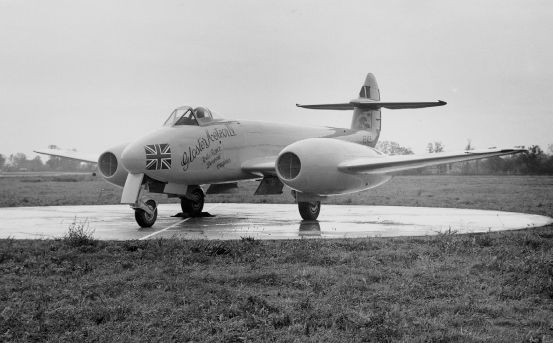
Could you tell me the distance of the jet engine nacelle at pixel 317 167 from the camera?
13.7m

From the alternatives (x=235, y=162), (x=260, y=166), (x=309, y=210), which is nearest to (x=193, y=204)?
(x=235, y=162)

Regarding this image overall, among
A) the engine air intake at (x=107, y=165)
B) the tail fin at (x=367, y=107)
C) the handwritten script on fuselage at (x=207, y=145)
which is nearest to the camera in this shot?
the handwritten script on fuselage at (x=207, y=145)

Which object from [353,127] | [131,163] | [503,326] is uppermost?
[353,127]

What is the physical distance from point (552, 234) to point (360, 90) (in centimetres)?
1237

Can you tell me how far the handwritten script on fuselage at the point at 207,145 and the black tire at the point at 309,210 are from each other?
108 inches

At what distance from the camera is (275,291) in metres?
6.15

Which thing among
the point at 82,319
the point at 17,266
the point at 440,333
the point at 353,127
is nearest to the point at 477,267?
the point at 440,333

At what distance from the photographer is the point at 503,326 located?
4.96 metres

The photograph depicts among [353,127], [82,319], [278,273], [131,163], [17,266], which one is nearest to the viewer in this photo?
[82,319]

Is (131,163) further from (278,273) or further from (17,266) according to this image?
(278,273)

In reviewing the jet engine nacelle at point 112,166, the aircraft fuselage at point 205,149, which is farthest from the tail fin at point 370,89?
the jet engine nacelle at point 112,166

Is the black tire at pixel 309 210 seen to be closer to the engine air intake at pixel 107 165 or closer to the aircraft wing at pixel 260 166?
the aircraft wing at pixel 260 166

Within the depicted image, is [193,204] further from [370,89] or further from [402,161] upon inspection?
[370,89]

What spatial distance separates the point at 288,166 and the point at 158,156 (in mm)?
3216
